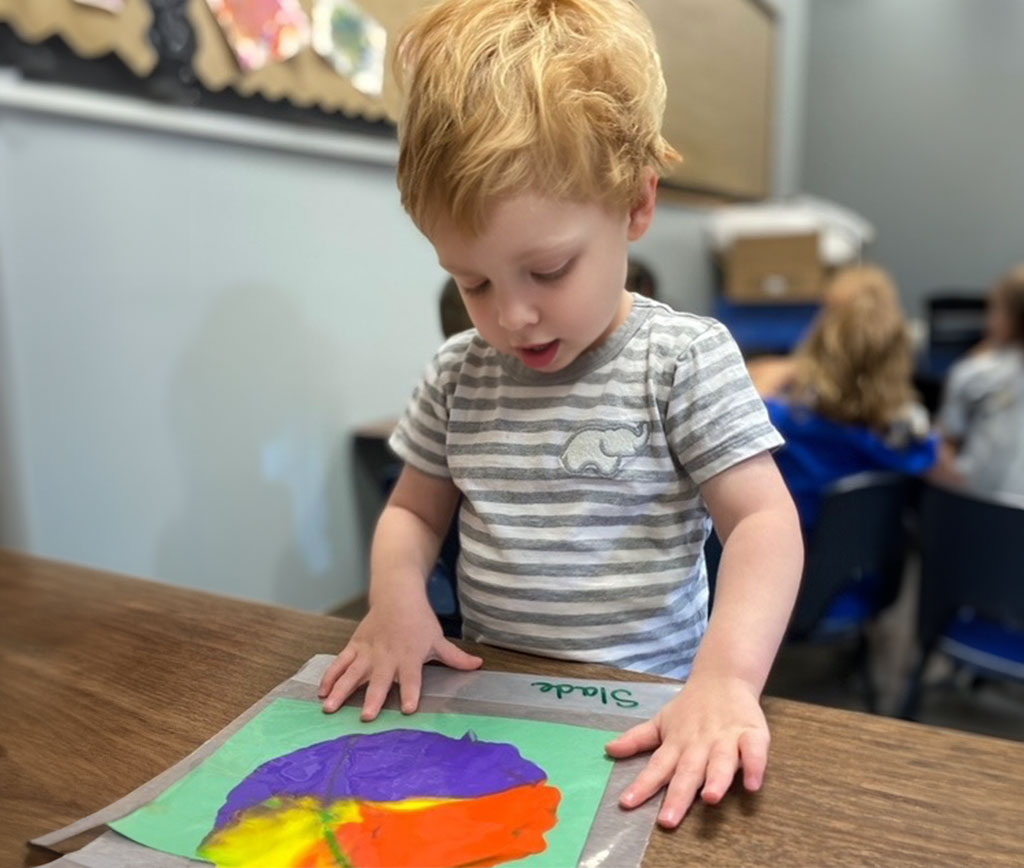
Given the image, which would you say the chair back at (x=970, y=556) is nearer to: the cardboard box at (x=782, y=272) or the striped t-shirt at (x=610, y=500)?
the striped t-shirt at (x=610, y=500)

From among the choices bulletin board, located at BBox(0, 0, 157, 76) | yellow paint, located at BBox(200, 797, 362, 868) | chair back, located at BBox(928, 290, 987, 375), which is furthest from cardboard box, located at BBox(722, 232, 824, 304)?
yellow paint, located at BBox(200, 797, 362, 868)

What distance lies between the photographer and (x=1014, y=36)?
363 centimetres

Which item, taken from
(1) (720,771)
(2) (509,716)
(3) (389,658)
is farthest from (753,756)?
(3) (389,658)

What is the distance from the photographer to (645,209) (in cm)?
64

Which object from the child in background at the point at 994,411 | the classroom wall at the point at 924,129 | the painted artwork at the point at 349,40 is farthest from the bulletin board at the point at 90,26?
the classroom wall at the point at 924,129

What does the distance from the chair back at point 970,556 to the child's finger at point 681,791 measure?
102cm

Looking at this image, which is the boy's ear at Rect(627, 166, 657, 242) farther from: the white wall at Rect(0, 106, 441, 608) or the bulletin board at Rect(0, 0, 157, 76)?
the bulletin board at Rect(0, 0, 157, 76)

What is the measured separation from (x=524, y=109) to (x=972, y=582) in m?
1.16

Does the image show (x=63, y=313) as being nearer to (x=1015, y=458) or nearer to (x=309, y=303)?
(x=309, y=303)

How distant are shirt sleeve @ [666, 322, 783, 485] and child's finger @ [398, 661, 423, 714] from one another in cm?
22

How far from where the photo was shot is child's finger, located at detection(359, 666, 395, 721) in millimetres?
553

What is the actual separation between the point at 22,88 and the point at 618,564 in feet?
3.22

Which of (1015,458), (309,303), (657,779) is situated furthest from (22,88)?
(1015,458)

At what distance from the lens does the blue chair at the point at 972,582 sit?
1320 millimetres
